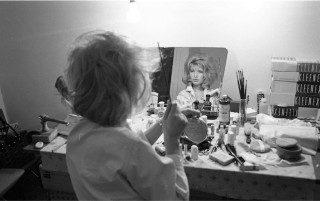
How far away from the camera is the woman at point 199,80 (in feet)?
5.79

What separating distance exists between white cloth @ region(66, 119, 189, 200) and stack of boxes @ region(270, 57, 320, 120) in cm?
120

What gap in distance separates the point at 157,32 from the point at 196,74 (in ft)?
1.37

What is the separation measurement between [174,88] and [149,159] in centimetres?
117

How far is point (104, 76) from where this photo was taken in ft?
2.12

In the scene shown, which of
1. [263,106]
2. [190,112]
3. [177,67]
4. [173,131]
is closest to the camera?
[173,131]

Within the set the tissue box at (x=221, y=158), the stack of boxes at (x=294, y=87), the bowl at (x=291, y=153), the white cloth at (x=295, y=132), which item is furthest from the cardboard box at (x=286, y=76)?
the tissue box at (x=221, y=158)

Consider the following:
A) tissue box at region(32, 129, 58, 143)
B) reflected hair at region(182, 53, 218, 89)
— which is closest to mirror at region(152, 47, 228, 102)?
reflected hair at region(182, 53, 218, 89)

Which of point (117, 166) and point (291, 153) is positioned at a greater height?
point (117, 166)

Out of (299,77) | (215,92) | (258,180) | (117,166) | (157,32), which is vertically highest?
(157,32)

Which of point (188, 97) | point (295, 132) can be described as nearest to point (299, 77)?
point (295, 132)

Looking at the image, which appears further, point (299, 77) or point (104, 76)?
point (299, 77)

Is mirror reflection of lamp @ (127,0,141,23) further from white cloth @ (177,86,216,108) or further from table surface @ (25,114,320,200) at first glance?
table surface @ (25,114,320,200)

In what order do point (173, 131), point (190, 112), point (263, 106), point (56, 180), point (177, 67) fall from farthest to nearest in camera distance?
1. point (177, 67)
2. point (263, 106)
3. point (56, 180)
4. point (190, 112)
5. point (173, 131)

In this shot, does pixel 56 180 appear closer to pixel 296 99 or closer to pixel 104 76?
pixel 104 76
